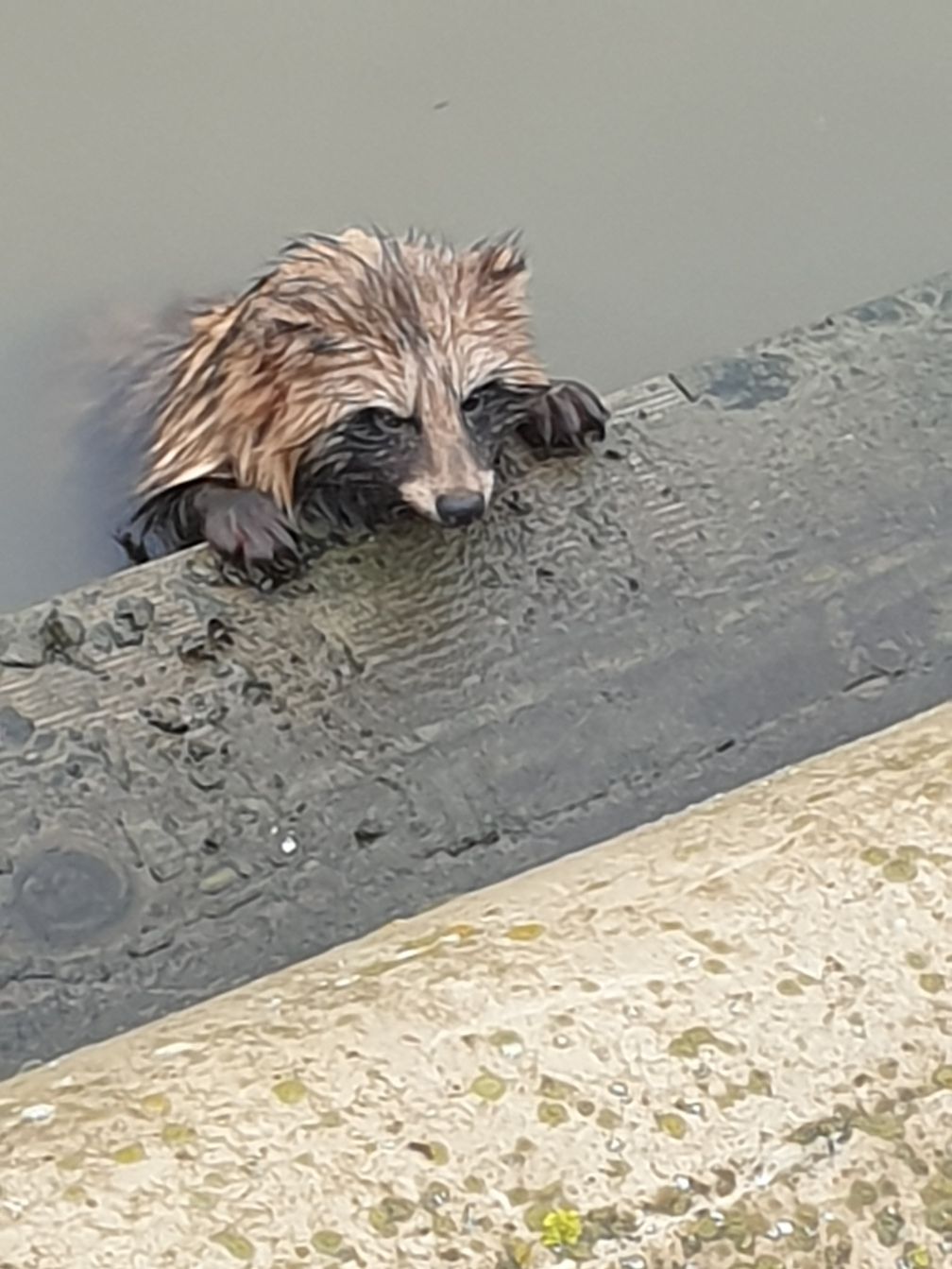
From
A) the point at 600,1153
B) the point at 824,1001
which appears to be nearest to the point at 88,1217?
the point at 600,1153

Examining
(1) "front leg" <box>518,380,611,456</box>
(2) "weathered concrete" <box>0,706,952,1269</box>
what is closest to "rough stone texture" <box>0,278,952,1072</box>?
(1) "front leg" <box>518,380,611,456</box>

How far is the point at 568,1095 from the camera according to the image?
2158 millimetres

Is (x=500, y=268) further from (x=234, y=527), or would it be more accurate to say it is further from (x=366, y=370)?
(x=234, y=527)

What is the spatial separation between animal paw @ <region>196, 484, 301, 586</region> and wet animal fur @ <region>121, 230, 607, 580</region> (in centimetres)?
5

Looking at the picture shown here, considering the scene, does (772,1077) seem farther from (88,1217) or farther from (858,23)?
(858,23)

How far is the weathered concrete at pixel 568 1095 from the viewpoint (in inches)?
80.4

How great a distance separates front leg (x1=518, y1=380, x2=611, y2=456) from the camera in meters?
3.61

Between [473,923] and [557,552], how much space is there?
3.53 ft

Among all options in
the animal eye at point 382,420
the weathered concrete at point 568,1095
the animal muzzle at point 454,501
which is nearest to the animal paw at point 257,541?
the animal muzzle at point 454,501

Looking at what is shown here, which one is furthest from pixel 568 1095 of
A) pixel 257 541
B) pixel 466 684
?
pixel 257 541

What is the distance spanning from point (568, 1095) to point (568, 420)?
1704 millimetres

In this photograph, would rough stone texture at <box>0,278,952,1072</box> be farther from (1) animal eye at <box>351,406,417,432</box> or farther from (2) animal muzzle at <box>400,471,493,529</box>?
(1) animal eye at <box>351,406,417,432</box>

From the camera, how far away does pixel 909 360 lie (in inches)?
145

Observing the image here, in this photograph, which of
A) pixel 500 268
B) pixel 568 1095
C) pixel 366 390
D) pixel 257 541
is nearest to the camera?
pixel 568 1095
